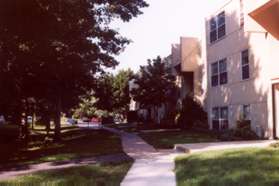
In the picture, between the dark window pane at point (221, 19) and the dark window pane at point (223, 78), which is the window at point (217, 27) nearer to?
the dark window pane at point (221, 19)

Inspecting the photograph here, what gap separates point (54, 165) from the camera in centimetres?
1354

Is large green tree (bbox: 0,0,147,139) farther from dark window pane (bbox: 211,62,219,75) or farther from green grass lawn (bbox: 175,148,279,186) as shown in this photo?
green grass lawn (bbox: 175,148,279,186)

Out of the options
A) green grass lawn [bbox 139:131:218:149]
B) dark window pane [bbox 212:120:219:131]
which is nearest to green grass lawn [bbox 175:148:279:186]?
green grass lawn [bbox 139:131:218:149]

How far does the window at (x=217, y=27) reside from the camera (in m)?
24.7

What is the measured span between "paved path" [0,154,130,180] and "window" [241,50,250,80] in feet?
30.8

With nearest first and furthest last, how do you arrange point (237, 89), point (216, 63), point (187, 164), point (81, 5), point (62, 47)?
point (187, 164)
point (81, 5)
point (62, 47)
point (237, 89)
point (216, 63)

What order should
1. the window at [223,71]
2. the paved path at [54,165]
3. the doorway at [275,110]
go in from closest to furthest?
the paved path at [54,165] → the doorway at [275,110] → the window at [223,71]

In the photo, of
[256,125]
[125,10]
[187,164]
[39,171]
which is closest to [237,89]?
[256,125]

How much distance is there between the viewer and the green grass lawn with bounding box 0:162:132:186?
9.90 m

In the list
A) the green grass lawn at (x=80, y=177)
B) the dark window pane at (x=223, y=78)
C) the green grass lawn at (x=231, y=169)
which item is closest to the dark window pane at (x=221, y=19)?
the dark window pane at (x=223, y=78)

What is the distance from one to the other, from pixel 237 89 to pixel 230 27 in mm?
3728

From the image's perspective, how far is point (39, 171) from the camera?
1219 centimetres

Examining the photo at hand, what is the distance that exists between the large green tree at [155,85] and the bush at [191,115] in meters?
4.24

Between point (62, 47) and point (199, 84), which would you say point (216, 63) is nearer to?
point (199, 84)
